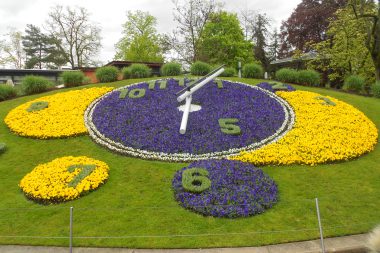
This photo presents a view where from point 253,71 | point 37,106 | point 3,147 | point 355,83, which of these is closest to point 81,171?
point 3,147

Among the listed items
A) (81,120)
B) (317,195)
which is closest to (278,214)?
(317,195)

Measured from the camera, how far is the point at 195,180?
7602mm

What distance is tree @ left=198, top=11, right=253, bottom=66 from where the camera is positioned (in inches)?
1492

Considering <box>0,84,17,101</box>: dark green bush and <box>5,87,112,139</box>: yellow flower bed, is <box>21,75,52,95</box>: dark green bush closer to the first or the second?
<box>0,84,17,101</box>: dark green bush

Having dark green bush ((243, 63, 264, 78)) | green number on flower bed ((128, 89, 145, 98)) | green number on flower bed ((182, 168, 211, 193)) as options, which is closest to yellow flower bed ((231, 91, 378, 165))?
green number on flower bed ((182, 168, 211, 193))

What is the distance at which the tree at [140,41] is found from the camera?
43.3 meters

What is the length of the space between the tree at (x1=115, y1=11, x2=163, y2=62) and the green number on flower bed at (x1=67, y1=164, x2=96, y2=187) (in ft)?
119

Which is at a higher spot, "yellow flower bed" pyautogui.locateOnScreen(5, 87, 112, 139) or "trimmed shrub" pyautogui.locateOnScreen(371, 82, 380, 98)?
"trimmed shrub" pyautogui.locateOnScreen(371, 82, 380, 98)

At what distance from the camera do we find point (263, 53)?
46500 millimetres

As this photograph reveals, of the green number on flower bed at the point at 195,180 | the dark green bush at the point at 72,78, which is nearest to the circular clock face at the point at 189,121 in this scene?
the green number on flower bed at the point at 195,180

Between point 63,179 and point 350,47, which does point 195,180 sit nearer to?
point 63,179

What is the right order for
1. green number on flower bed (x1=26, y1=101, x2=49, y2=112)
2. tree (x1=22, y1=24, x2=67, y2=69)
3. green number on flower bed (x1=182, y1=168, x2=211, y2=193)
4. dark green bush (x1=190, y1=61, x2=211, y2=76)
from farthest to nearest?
tree (x1=22, y1=24, x2=67, y2=69) → dark green bush (x1=190, y1=61, x2=211, y2=76) → green number on flower bed (x1=26, y1=101, x2=49, y2=112) → green number on flower bed (x1=182, y1=168, x2=211, y2=193)

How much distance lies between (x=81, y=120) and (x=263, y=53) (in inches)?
1547

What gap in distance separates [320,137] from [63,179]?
Result: 870 centimetres
